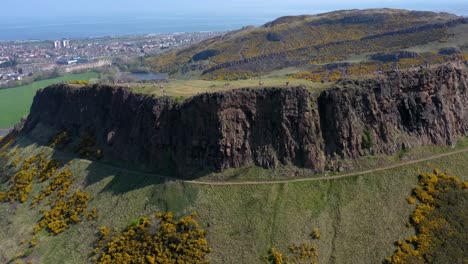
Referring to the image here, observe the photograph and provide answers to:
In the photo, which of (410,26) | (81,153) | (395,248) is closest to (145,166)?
(81,153)

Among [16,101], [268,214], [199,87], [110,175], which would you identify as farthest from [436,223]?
[16,101]

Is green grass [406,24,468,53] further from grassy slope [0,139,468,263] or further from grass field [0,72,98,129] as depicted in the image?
grass field [0,72,98,129]

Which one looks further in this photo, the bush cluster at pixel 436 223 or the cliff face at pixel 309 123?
the cliff face at pixel 309 123

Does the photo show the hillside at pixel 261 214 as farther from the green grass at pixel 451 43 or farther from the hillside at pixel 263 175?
the green grass at pixel 451 43

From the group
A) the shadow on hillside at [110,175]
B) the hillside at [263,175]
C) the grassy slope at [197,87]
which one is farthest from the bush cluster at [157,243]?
the grassy slope at [197,87]

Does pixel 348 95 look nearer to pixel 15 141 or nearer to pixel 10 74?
pixel 15 141
